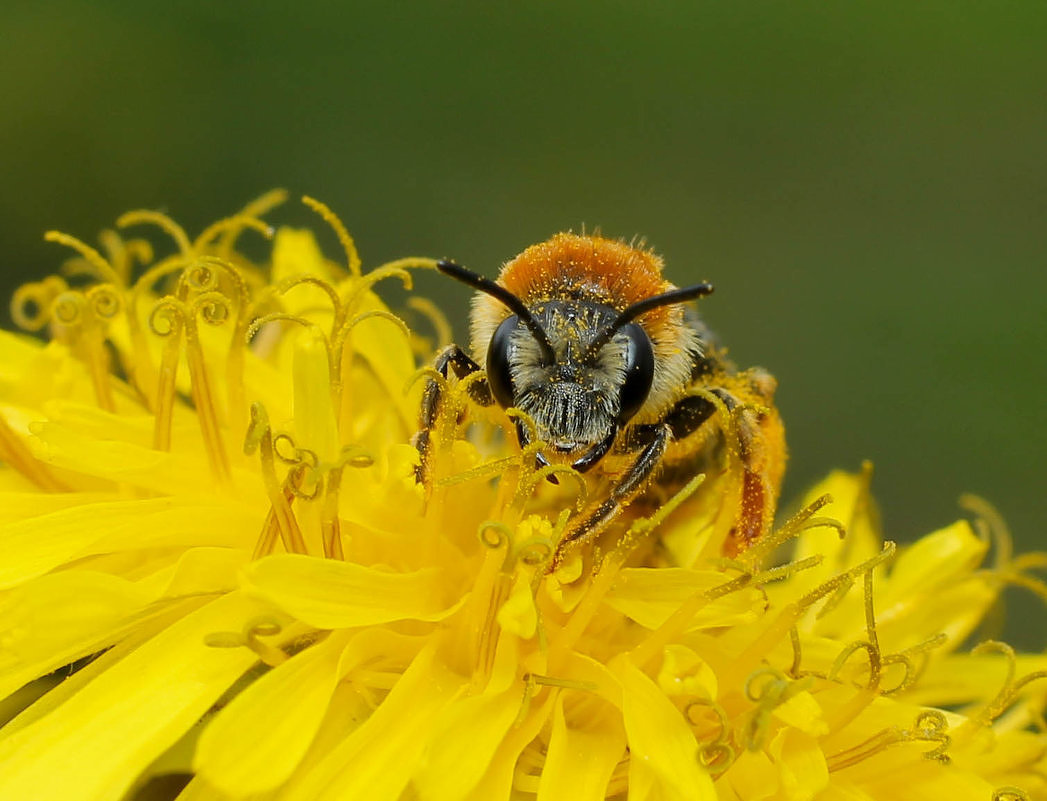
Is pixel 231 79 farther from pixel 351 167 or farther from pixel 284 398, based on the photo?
pixel 284 398

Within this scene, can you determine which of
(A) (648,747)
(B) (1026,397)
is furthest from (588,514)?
(B) (1026,397)

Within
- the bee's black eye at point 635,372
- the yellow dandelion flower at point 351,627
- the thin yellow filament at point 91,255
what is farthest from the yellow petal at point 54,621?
the thin yellow filament at point 91,255

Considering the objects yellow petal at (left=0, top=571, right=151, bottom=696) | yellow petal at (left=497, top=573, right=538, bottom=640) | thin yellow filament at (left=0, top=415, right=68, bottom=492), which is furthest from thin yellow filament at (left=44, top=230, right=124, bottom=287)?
yellow petal at (left=497, top=573, right=538, bottom=640)

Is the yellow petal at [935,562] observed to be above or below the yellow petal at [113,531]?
below

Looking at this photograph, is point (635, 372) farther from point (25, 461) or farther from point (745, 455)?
point (25, 461)

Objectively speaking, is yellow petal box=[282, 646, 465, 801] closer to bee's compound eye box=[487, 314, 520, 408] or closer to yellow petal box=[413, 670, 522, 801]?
yellow petal box=[413, 670, 522, 801]

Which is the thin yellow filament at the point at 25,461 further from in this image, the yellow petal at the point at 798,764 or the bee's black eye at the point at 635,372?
the yellow petal at the point at 798,764

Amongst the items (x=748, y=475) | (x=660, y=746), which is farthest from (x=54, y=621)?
(x=748, y=475)
